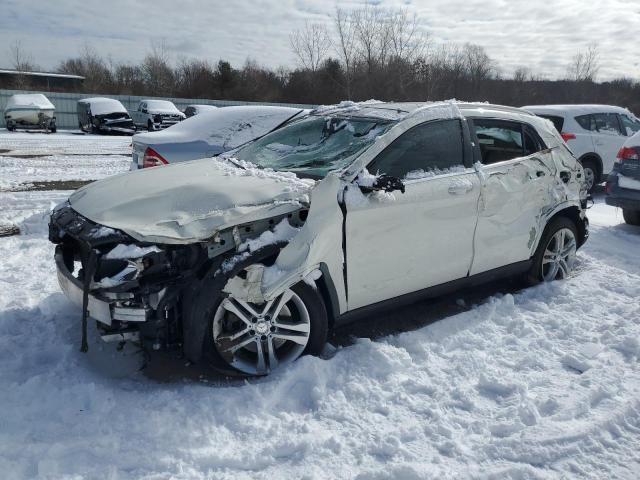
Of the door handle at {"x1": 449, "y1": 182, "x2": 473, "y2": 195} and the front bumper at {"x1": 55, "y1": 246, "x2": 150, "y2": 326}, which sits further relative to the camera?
the door handle at {"x1": 449, "y1": 182, "x2": 473, "y2": 195}

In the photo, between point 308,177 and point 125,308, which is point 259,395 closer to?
point 125,308

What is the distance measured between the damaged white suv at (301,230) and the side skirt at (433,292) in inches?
0.6

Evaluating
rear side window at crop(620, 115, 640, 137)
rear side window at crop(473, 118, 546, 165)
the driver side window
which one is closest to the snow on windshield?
rear side window at crop(620, 115, 640, 137)

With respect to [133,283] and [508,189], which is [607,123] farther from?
[133,283]

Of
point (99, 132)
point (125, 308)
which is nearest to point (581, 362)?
point (125, 308)

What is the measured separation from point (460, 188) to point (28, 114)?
2368 cm

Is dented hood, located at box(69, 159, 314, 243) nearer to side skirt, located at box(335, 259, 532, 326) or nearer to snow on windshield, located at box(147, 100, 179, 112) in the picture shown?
side skirt, located at box(335, 259, 532, 326)

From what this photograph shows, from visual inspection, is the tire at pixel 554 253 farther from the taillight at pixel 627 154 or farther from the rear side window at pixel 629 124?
the rear side window at pixel 629 124

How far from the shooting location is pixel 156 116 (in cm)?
2545

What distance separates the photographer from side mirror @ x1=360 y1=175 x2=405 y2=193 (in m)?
3.49

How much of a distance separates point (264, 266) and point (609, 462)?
2.12 m

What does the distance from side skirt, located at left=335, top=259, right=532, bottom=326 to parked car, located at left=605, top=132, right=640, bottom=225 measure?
3523mm

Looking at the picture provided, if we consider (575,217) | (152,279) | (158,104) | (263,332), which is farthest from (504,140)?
(158,104)

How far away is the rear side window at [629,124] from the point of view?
431 inches
